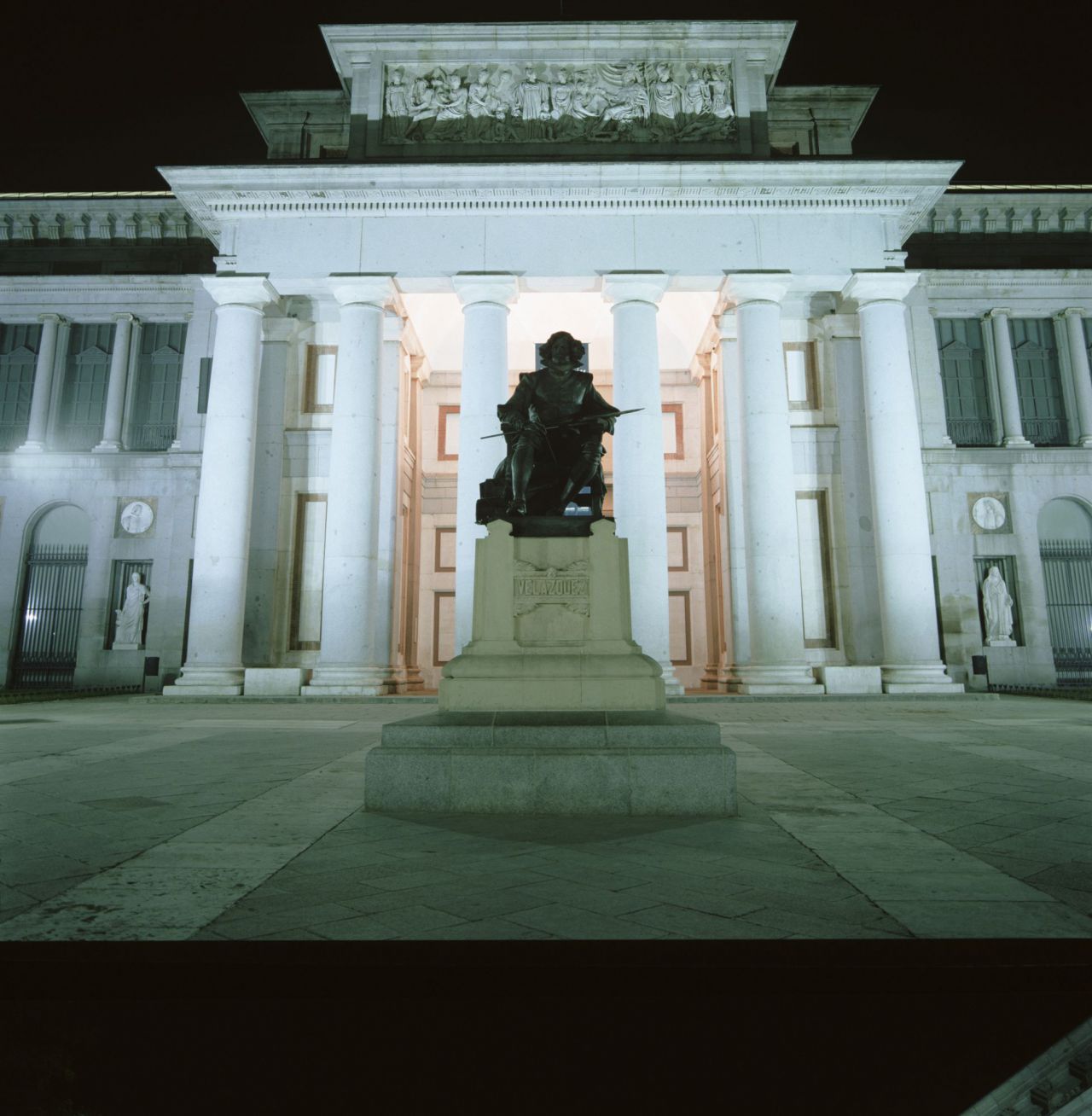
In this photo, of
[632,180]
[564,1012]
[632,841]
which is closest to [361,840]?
[632,841]

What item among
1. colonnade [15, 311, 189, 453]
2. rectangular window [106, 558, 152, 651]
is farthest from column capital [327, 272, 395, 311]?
rectangular window [106, 558, 152, 651]

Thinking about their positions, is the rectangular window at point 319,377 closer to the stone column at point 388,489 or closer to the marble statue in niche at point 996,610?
the stone column at point 388,489

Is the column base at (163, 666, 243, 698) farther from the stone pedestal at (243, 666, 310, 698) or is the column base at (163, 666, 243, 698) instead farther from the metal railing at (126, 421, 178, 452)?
the metal railing at (126, 421, 178, 452)

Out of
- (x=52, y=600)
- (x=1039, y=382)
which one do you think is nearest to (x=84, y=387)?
(x=52, y=600)

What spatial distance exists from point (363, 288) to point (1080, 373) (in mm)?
24925

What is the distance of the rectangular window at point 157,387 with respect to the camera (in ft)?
97.6

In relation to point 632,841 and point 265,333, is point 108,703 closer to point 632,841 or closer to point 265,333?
point 265,333

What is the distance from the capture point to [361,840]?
553 centimetres

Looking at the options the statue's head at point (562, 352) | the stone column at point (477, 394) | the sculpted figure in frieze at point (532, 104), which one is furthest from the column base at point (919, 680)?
the sculpted figure in frieze at point (532, 104)

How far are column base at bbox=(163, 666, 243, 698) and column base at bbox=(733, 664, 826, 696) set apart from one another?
44.4ft

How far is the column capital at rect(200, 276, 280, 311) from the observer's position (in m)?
23.4

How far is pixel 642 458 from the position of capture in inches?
871

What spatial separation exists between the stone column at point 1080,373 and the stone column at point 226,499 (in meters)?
27.4

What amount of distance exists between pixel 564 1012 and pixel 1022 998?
1748 millimetres
